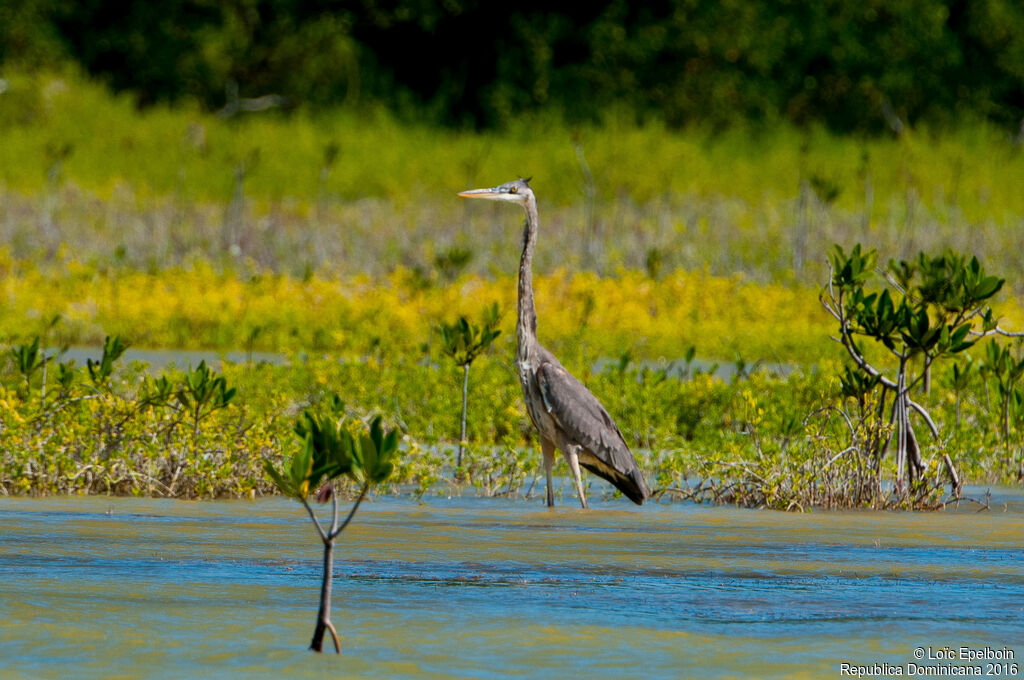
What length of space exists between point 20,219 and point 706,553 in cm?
1642

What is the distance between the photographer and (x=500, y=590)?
20.3ft

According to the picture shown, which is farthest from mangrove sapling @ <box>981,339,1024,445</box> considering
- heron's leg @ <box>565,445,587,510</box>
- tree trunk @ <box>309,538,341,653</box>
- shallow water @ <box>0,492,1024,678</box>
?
tree trunk @ <box>309,538,341,653</box>

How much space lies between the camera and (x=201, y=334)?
51.7 feet

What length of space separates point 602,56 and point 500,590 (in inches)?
1170

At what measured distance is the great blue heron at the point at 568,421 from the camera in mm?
8719

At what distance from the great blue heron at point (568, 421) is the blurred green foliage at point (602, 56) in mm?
25617

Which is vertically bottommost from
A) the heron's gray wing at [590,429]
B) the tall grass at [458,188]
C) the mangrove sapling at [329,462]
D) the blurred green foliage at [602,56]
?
the mangrove sapling at [329,462]

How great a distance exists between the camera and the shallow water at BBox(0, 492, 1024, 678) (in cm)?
505

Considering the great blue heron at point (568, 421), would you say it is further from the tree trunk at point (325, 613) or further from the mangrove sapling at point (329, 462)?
the mangrove sapling at point (329, 462)

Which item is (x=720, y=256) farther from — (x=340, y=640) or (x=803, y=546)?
(x=340, y=640)

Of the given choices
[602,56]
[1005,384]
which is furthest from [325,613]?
[602,56]

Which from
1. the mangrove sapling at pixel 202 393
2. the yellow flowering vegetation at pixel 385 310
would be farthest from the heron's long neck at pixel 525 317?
the yellow flowering vegetation at pixel 385 310

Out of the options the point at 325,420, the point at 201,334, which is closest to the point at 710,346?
the point at 201,334

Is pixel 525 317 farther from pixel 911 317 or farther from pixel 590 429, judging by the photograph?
pixel 911 317
